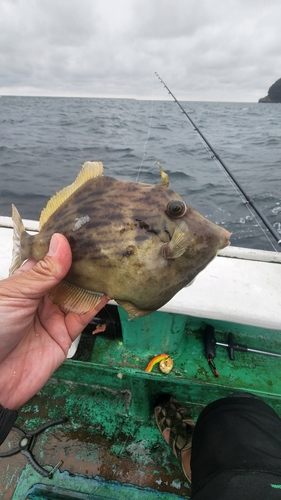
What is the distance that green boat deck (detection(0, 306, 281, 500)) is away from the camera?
293 cm

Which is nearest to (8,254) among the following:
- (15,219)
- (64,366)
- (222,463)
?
(15,219)

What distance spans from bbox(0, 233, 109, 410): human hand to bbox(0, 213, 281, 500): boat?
21.1 inches

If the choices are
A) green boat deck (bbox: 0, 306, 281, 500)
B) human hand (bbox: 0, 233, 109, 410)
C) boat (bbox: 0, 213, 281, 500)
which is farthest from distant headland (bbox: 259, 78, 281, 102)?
human hand (bbox: 0, 233, 109, 410)

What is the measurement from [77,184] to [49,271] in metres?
0.61

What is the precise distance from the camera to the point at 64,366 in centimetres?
355

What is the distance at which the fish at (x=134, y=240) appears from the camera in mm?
1813

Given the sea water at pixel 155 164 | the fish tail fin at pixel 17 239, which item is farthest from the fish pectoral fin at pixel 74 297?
the sea water at pixel 155 164

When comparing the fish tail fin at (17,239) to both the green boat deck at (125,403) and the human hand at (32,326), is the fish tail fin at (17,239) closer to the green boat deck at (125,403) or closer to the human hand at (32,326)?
the human hand at (32,326)

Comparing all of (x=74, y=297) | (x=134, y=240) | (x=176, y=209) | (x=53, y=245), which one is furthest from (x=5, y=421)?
(x=176, y=209)

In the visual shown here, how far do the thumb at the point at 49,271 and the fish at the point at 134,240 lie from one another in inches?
2.3

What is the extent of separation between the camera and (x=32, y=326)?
2514mm

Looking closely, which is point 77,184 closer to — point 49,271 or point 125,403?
point 49,271

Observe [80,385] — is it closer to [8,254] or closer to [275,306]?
[8,254]

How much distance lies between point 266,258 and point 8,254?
2778 mm
